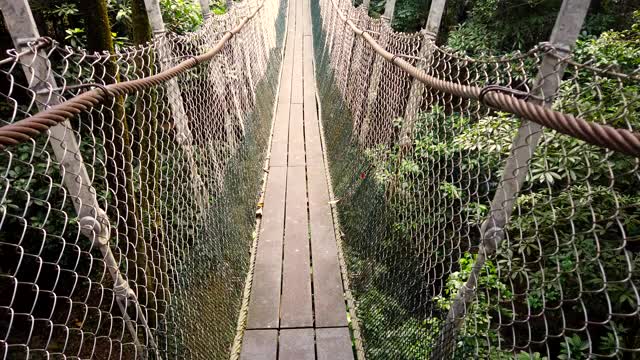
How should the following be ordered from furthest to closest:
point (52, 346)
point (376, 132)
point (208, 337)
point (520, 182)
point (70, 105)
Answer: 1. point (376, 132)
2. point (52, 346)
3. point (208, 337)
4. point (520, 182)
5. point (70, 105)

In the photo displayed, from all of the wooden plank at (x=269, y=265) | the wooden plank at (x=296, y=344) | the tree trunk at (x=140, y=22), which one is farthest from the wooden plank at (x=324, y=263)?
the tree trunk at (x=140, y=22)

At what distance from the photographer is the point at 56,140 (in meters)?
1.17

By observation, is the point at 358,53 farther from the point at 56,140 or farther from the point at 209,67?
the point at 56,140

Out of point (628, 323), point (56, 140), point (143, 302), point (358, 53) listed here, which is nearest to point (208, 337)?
point (143, 302)

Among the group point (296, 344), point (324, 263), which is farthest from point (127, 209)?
point (324, 263)

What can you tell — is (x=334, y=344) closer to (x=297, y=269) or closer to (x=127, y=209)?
(x=297, y=269)

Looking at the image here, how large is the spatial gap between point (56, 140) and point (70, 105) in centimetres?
18

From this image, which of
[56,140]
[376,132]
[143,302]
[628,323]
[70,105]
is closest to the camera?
[70,105]

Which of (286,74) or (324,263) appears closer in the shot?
(324,263)

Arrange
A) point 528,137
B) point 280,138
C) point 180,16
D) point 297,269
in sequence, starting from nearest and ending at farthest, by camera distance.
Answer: point 528,137
point 297,269
point 180,16
point 280,138

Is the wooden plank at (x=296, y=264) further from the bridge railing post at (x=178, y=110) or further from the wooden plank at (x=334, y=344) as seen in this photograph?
the bridge railing post at (x=178, y=110)

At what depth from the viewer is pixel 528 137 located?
A: 1.18m

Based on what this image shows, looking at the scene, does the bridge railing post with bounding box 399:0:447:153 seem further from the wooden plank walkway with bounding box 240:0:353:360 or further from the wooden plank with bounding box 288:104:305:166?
the wooden plank with bounding box 288:104:305:166

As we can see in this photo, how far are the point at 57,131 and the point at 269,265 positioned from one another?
2.13 metres
